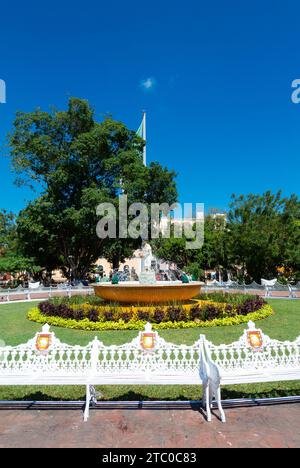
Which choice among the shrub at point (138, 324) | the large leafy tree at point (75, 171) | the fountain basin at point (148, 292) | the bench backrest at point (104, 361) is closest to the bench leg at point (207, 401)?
the bench backrest at point (104, 361)

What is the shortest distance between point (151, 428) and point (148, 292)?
8416 millimetres

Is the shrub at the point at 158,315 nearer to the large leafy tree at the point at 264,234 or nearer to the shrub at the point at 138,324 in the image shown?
the shrub at the point at 138,324

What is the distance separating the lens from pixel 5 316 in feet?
49.1

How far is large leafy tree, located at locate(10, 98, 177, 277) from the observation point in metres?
27.0

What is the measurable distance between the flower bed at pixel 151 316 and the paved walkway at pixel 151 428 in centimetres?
652

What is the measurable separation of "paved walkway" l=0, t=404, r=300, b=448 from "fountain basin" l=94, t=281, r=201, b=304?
7724mm

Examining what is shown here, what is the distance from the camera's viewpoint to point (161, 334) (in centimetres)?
1017

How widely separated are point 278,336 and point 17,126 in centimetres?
2646

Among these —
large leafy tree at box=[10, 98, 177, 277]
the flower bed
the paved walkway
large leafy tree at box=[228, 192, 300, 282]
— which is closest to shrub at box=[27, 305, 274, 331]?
the flower bed

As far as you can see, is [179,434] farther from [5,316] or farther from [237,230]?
[237,230]

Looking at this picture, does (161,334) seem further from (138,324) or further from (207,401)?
(207,401)

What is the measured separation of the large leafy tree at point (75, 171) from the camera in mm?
26969

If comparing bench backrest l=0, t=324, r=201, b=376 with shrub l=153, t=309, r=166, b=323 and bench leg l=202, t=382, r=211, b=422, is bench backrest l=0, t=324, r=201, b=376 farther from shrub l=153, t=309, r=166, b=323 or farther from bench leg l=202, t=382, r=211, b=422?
shrub l=153, t=309, r=166, b=323

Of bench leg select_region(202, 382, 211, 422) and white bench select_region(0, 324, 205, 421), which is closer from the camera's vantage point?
bench leg select_region(202, 382, 211, 422)
